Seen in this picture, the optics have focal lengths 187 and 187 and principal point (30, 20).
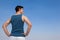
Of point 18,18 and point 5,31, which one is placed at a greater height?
point 18,18

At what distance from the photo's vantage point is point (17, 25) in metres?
8.52

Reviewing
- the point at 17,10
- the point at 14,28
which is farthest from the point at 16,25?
the point at 17,10

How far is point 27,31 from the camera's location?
8.80 metres

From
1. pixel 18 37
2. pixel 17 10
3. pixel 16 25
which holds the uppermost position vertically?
pixel 17 10

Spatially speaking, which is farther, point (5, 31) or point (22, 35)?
point (5, 31)

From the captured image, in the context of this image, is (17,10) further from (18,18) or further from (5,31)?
(5,31)

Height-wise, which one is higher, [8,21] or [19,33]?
[8,21]

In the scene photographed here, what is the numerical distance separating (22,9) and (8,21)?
87cm

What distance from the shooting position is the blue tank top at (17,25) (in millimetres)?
8453

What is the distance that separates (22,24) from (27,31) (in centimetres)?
51

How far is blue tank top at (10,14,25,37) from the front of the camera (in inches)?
333

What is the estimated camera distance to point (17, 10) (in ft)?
29.1

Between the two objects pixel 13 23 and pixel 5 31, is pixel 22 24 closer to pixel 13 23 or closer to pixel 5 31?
pixel 13 23

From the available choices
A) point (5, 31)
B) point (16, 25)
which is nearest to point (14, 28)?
point (16, 25)
